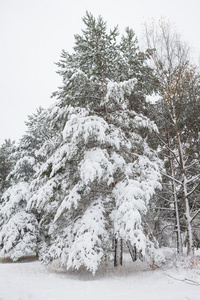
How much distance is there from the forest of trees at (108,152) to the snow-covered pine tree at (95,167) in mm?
43

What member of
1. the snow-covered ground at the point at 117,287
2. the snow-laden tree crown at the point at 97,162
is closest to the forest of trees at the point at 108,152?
the snow-laden tree crown at the point at 97,162

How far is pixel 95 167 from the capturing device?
7570 millimetres

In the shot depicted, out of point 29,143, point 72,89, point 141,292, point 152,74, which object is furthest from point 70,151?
point 29,143

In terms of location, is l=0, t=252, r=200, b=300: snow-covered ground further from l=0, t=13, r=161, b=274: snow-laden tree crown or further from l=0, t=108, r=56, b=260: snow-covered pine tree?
l=0, t=108, r=56, b=260: snow-covered pine tree

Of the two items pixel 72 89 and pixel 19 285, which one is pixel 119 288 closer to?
pixel 19 285

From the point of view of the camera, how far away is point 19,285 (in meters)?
6.74

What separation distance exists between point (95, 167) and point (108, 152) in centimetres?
233

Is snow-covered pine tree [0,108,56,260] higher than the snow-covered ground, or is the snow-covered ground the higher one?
snow-covered pine tree [0,108,56,260]

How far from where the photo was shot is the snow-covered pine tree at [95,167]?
7215 mm

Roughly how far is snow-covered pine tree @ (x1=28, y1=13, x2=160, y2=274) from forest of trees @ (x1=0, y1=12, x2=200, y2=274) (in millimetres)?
43

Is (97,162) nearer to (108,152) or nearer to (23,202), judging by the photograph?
(108,152)

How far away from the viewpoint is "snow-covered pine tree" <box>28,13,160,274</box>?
7.21 meters

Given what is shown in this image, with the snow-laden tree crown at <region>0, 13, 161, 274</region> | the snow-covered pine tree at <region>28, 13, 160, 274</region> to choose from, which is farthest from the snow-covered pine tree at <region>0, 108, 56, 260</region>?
the snow-covered pine tree at <region>28, 13, 160, 274</region>

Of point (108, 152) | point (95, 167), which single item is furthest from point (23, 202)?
point (95, 167)
